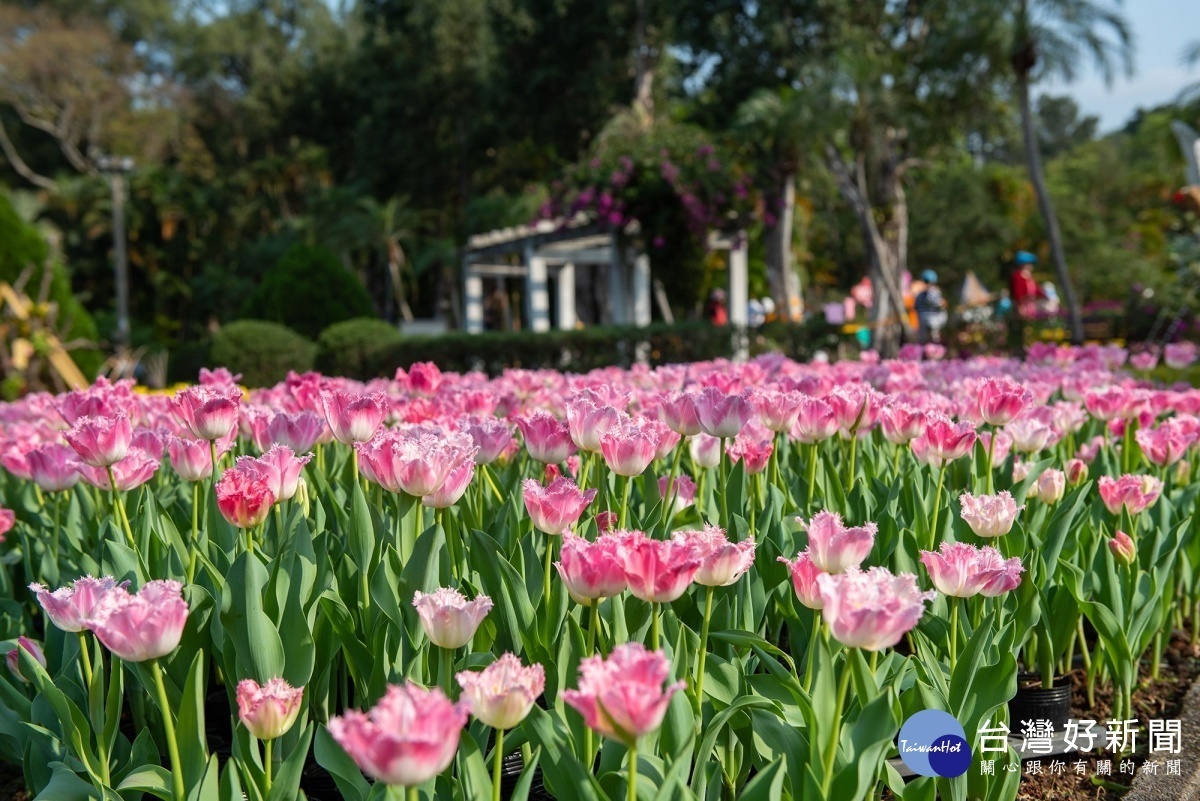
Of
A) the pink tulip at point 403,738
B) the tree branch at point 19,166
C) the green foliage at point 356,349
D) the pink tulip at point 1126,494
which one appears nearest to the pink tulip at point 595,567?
the pink tulip at point 403,738

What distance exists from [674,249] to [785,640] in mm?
15066

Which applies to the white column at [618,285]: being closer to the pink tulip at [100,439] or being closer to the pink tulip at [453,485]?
the pink tulip at [100,439]

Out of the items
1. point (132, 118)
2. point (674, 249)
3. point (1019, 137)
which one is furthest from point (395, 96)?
point (1019, 137)

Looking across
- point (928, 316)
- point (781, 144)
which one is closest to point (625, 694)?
point (928, 316)

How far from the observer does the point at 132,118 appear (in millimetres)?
34219

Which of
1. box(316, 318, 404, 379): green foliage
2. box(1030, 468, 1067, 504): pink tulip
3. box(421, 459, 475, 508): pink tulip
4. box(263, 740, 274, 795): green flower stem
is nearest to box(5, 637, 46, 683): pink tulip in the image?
box(263, 740, 274, 795): green flower stem

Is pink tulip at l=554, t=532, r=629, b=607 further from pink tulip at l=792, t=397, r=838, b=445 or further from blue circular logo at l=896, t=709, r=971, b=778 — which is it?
pink tulip at l=792, t=397, r=838, b=445

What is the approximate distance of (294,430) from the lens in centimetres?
218

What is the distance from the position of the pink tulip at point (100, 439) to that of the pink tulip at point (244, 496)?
0.41 meters

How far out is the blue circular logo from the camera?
1613 mm

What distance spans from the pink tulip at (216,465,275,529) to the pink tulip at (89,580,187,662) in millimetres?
432

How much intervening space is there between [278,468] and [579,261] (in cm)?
A: 1971

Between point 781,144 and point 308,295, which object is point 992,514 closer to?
point 308,295

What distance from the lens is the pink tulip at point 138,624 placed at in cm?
126
